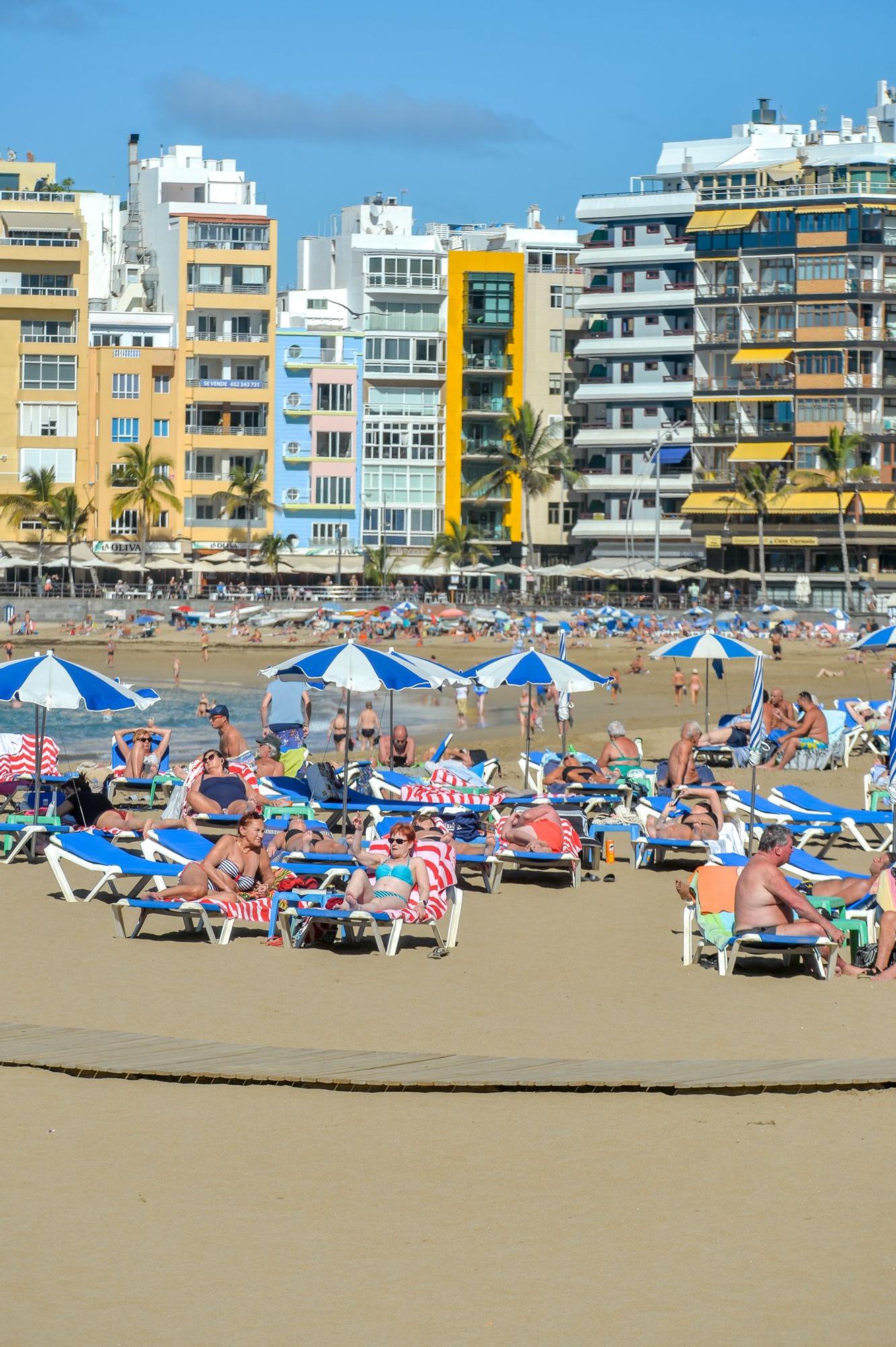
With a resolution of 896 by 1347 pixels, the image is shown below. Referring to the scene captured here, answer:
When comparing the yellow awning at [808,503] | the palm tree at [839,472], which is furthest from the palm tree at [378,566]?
the palm tree at [839,472]

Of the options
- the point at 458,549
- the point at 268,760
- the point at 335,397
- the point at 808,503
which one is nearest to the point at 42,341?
the point at 335,397

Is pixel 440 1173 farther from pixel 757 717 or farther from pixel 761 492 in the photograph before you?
pixel 761 492

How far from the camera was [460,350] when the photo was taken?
3145 inches

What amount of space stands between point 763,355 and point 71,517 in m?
27.8

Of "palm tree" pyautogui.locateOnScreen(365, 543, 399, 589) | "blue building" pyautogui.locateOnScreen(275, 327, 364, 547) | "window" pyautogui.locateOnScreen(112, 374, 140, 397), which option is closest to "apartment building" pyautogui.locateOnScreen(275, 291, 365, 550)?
"blue building" pyautogui.locateOnScreen(275, 327, 364, 547)

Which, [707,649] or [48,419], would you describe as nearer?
[707,649]

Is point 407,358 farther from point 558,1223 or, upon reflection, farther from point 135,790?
point 558,1223

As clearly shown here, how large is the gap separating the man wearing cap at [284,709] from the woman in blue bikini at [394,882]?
852 cm

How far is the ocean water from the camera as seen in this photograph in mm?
30438

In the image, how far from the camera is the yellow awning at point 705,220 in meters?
74.0

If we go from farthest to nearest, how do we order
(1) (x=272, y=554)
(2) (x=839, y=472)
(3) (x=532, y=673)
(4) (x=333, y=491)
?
(4) (x=333, y=491)
(1) (x=272, y=554)
(2) (x=839, y=472)
(3) (x=532, y=673)

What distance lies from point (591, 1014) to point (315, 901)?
266cm

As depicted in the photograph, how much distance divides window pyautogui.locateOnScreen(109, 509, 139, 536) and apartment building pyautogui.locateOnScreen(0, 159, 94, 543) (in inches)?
75.8

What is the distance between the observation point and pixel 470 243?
86.5m
